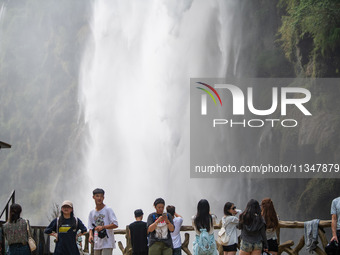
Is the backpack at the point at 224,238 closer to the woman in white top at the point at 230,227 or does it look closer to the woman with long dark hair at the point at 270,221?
the woman in white top at the point at 230,227

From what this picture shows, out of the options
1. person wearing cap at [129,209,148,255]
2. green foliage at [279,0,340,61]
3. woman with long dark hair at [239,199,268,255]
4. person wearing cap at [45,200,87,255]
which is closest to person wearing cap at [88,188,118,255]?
person wearing cap at [129,209,148,255]

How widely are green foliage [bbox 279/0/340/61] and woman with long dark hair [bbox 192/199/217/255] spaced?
55.5 ft

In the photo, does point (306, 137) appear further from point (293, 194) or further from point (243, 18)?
point (243, 18)

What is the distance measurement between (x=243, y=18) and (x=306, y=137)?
9.41m

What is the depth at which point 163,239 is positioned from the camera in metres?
6.89

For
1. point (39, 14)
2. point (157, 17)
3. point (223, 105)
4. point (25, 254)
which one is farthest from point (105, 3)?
point (25, 254)

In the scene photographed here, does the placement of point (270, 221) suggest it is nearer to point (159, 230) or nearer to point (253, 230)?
point (253, 230)

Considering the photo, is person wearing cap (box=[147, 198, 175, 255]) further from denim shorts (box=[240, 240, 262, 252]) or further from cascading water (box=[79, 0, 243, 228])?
cascading water (box=[79, 0, 243, 228])

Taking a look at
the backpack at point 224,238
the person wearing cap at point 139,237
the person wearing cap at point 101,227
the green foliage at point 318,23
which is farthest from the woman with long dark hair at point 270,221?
the green foliage at point 318,23

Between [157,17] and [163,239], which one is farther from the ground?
[157,17]

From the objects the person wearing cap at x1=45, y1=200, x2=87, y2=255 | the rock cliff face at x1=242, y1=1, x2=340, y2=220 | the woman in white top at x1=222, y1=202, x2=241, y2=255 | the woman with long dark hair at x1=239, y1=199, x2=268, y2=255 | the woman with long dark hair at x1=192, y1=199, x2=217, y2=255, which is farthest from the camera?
the rock cliff face at x1=242, y1=1, x2=340, y2=220

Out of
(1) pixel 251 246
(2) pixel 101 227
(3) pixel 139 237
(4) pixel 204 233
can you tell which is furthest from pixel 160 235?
(1) pixel 251 246

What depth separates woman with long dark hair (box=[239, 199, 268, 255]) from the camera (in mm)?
6414

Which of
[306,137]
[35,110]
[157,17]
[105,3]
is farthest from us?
[35,110]
